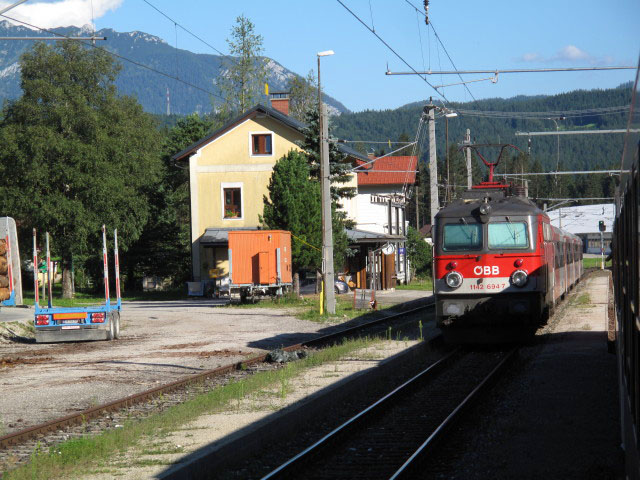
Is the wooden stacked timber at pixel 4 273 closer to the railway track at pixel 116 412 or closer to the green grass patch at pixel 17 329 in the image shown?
the green grass patch at pixel 17 329

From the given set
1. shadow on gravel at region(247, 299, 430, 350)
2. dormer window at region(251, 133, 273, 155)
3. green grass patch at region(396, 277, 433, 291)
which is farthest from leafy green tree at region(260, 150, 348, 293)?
green grass patch at region(396, 277, 433, 291)

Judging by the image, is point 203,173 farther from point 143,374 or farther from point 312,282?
point 143,374

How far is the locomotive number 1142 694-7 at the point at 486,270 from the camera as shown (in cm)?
1703

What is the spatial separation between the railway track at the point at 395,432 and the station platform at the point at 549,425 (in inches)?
14.0

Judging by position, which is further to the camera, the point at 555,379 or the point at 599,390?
the point at 555,379

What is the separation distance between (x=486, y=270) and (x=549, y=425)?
7555mm

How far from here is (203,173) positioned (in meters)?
45.5

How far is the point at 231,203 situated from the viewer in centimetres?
4578

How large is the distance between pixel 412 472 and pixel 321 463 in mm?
970

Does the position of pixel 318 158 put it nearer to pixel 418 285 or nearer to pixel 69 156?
pixel 69 156

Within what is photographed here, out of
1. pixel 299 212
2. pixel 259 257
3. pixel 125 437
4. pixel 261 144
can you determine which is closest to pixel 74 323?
pixel 259 257

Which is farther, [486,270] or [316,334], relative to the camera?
[316,334]

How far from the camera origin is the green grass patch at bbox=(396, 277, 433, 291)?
50.4 m

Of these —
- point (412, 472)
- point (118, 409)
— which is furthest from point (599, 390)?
point (118, 409)
